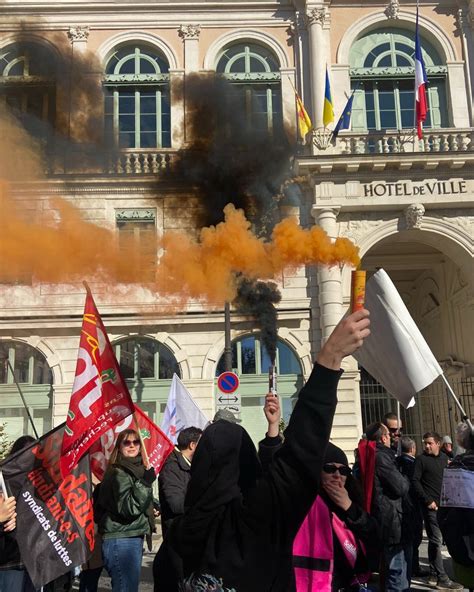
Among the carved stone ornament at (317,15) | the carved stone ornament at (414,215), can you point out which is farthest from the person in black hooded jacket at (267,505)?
the carved stone ornament at (317,15)

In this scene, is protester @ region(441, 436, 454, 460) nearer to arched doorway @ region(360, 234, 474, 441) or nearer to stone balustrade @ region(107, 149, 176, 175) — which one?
arched doorway @ region(360, 234, 474, 441)

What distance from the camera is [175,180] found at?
17.8 metres

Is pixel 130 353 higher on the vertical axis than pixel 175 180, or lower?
lower

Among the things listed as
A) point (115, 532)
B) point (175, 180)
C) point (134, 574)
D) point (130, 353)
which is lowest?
point (134, 574)

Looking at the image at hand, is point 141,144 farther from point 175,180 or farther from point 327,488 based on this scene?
point 327,488

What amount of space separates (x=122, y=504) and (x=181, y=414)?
17.2ft

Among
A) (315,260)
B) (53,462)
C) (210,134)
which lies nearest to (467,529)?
(53,462)

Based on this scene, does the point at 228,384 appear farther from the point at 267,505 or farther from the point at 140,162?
the point at 267,505

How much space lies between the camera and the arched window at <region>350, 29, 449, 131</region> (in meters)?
19.0

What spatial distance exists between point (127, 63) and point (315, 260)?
454 inches

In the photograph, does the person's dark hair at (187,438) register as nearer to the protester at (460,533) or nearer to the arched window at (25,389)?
the protester at (460,533)

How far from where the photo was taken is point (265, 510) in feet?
6.58

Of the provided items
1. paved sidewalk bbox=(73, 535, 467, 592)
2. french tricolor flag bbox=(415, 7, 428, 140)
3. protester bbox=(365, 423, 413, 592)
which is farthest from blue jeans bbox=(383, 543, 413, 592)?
french tricolor flag bbox=(415, 7, 428, 140)

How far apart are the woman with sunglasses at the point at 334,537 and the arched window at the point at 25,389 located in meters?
14.5
